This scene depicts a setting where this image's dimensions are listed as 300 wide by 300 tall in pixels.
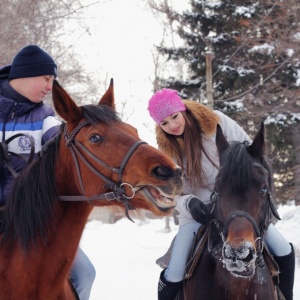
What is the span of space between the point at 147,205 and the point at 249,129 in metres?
17.4

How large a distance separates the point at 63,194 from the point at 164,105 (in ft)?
6.29

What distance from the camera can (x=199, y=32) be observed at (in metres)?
20.5

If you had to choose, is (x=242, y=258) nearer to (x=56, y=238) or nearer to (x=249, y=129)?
(x=56, y=238)

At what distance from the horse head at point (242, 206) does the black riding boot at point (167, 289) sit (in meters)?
0.60

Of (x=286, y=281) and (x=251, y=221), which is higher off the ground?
(x=251, y=221)

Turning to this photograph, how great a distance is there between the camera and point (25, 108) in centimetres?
347

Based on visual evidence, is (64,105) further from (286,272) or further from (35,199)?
(286,272)

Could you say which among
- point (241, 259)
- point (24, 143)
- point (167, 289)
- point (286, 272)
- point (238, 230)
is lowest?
point (167, 289)

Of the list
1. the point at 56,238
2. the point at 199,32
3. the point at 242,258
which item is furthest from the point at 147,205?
the point at 199,32

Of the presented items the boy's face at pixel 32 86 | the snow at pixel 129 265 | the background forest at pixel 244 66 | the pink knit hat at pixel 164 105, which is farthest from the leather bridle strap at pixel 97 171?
the background forest at pixel 244 66

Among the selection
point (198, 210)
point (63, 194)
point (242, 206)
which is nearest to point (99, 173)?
point (63, 194)

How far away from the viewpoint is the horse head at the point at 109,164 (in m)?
2.67

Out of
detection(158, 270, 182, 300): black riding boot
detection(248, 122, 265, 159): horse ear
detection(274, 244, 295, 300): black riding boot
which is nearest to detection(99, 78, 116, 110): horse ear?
detection(248, 122, 265, 159): horse ear

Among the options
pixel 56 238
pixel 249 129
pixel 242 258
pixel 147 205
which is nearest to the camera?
pixel 147 205
